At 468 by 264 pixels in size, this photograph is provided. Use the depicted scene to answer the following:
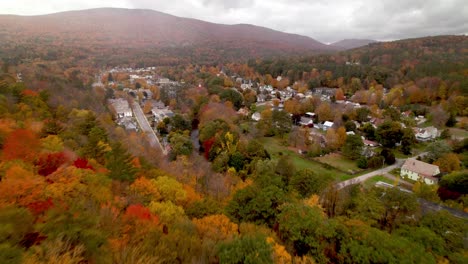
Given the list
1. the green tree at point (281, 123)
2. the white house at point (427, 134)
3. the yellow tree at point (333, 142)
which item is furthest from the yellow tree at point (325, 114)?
the yellow tree at point (333, 142)

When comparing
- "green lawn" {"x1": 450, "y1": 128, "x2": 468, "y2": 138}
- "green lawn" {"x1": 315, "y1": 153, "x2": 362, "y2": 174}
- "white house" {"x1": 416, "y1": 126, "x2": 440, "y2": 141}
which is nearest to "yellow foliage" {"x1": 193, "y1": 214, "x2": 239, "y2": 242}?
"green lawn" {"x1": 315, "y1": 153, "x2": 362, "y2": 174}

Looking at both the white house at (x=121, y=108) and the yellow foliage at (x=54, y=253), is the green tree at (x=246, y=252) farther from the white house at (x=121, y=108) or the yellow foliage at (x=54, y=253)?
the white house at (x=121, y=108)

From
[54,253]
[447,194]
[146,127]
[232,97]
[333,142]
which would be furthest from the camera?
[232,97]

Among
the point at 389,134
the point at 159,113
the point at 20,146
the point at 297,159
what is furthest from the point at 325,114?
the point at 20,146

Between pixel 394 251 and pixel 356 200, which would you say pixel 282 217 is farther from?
pixel 356 200

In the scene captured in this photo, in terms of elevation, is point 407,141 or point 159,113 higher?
point 407,141

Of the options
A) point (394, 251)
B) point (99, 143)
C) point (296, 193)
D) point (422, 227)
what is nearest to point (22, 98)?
point (99, 143)

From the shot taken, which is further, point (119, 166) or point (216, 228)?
point (119, 166)

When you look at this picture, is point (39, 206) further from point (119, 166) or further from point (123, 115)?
point (123, 115)
